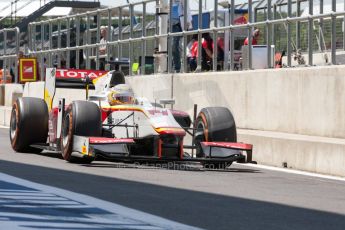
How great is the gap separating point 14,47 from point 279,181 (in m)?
23.9

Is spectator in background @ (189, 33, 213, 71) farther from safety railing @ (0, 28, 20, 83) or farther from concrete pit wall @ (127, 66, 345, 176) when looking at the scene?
safety railing @ (0, 28, 20, 83)

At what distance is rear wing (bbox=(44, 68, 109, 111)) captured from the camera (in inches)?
753

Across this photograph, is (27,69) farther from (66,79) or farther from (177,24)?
(66,79)

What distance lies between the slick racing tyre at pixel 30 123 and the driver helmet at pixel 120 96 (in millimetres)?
1564

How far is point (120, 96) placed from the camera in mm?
17438

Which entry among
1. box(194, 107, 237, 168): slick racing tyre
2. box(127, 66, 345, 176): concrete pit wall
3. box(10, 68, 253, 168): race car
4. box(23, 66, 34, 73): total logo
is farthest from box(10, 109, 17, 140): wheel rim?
box(23, 66, 34, 73): total logo

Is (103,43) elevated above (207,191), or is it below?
above

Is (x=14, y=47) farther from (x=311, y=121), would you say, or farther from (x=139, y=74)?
(x=311, y=121)

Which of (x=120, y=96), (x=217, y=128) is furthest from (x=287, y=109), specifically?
(x=120, y=96)

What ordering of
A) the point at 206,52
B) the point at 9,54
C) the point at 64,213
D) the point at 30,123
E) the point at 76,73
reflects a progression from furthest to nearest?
the point at 9,54 < the point at 206,52 < the point at 76,73 < the point at 30,123 < the point at 64,213

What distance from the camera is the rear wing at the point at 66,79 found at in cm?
1912

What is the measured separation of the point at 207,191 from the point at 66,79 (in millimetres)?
6655

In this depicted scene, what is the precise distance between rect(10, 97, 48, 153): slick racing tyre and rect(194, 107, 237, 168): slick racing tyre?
276 cm

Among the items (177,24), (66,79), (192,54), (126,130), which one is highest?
(177,24)
